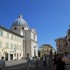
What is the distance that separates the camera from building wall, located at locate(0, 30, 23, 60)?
→ 69250 millimetres

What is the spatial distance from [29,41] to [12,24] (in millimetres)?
13889

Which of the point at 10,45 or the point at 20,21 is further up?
the point at 20,21

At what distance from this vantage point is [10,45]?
75812mm

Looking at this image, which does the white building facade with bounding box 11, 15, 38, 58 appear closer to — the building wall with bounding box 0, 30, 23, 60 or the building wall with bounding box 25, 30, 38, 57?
the building wall with bounding box 25, 30, 38, 57

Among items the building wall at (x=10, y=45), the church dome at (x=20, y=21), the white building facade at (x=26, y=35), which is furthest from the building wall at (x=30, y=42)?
the building wall at (x=10, y=45)

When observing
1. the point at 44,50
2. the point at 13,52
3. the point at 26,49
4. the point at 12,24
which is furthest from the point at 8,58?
the point at 44,50

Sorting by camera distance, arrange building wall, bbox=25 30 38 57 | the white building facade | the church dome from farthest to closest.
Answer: the church dome
building wall, bbox=25 30 38 57
the white building facade

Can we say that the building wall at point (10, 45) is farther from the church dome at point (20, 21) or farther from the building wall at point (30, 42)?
the church dome at point (20, 21)

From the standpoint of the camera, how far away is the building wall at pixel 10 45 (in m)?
69.2

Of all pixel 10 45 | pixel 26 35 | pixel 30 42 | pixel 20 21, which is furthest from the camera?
pixel 20 21

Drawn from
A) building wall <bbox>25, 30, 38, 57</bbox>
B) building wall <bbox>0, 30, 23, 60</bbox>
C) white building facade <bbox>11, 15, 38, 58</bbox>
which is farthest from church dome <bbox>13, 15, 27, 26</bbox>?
building wall <bbox>0, 30, 23, 60</bbox>

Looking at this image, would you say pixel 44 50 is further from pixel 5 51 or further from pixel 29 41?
pixel 5 51

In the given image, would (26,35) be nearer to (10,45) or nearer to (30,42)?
(30,42)

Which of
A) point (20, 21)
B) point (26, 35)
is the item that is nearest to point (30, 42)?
point (26, 35)
